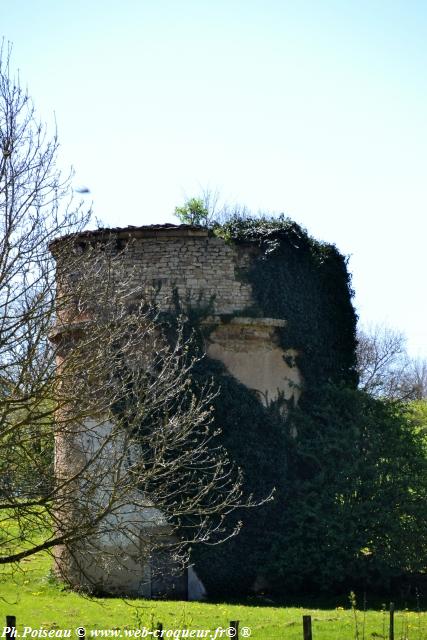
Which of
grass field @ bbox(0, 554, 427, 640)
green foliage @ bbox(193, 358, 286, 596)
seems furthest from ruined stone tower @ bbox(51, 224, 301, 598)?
grass field @ bbox(0, 554, 427, 640)

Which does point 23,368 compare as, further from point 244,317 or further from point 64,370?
point 244,317

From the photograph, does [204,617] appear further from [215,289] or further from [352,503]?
[215,289]

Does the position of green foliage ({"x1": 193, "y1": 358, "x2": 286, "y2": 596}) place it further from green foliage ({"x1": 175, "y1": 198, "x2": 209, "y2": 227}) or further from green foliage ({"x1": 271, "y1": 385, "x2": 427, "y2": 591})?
green foliage ({"x1": 175, "y1": 198, "x2": 209, "y2": 227})

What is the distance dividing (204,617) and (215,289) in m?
6.44

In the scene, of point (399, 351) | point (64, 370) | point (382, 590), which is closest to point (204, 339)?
point (382, 590)

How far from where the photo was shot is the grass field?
12.1m

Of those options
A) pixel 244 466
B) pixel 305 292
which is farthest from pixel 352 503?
pixel 305 292

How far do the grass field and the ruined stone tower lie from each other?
172 inches

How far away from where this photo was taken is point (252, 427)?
16781 mm

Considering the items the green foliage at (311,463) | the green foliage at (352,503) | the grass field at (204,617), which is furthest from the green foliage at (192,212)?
the grass field at (204,617)

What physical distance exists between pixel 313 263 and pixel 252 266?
1.74 meters

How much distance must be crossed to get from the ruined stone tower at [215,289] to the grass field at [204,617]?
4.37 m

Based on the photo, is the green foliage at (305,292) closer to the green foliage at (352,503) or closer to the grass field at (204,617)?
the green foliage at (352,503)

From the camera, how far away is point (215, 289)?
57.1 ft
